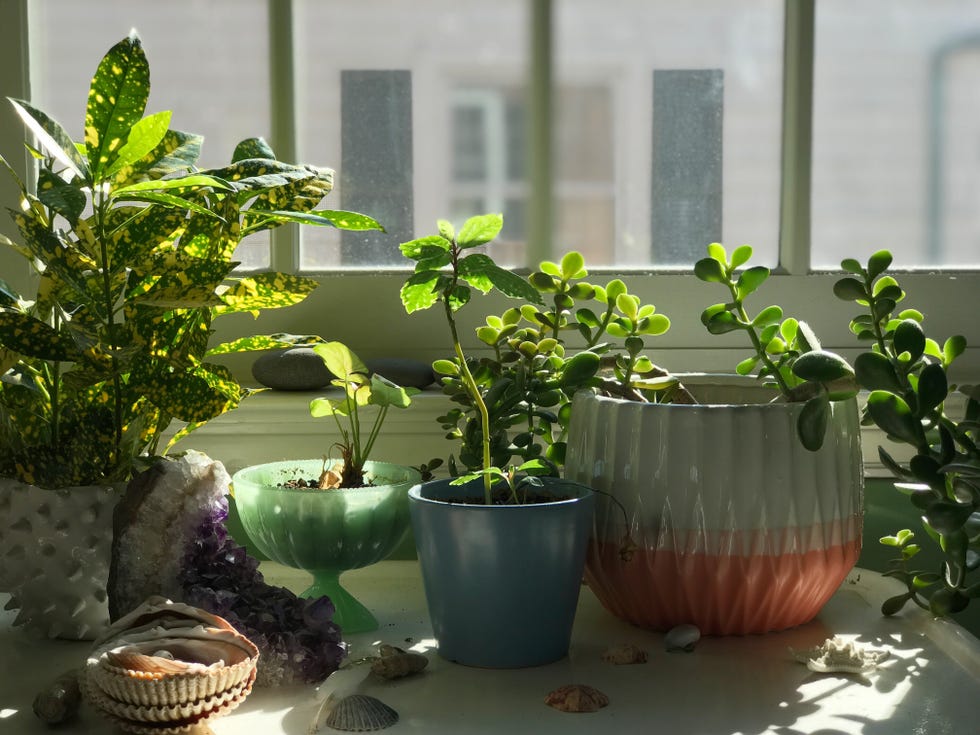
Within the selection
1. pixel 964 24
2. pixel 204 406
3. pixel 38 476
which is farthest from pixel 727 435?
pixel 964 24

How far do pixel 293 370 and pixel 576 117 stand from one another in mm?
393

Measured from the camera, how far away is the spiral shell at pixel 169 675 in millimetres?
509

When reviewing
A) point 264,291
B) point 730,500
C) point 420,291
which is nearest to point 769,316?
point 730,500

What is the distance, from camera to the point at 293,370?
1.00m

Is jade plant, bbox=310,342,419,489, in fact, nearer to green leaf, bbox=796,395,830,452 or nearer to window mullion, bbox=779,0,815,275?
green leaf, bbox=796,395,830,452

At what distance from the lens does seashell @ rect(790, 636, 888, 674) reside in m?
0.63

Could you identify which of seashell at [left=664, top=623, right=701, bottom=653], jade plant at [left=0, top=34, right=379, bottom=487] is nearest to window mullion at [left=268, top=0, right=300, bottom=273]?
jade plant at [left=0, top=34, right=379, bottom=487]

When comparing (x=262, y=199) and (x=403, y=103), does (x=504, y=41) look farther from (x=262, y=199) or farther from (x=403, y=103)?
(x=262, y=199)

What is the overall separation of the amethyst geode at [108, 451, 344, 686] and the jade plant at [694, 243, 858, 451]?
32 centimetres

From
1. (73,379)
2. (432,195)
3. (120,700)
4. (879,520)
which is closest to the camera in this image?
(120,700)

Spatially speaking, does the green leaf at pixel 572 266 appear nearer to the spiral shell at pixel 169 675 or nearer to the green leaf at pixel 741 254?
the green leaf at pixel 741 254

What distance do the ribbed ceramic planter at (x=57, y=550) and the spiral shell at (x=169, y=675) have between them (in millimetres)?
140

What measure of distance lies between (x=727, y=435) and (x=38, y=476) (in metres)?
0.45

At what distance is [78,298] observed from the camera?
68 cm
